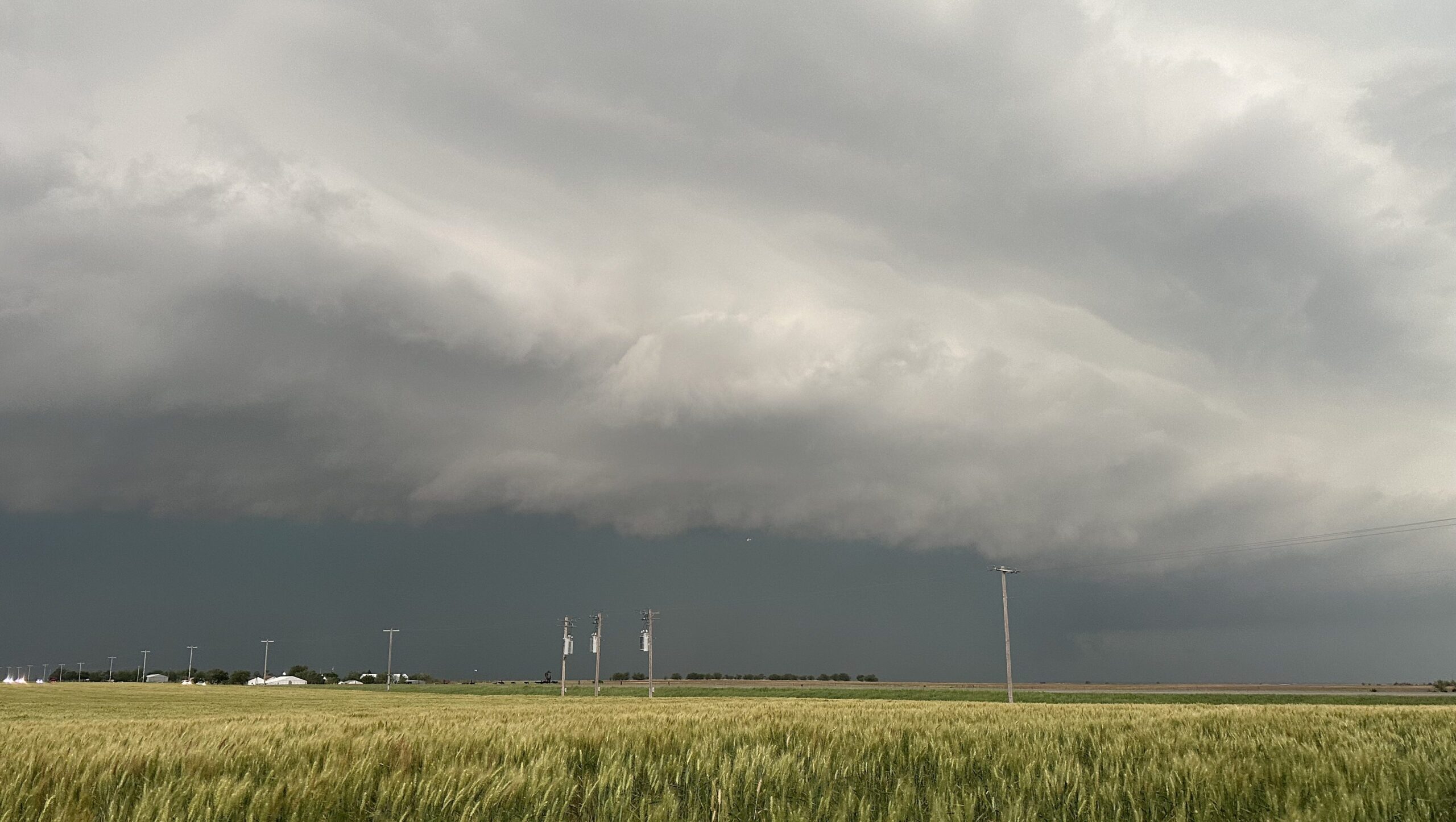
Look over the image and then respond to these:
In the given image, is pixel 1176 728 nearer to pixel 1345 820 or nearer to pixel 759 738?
pixel 759 738

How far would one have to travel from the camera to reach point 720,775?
594cm

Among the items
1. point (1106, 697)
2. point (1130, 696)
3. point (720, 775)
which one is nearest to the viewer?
point (720, 775)

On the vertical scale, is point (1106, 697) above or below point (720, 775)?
below

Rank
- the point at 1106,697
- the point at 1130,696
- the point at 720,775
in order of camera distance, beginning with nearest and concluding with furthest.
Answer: the point at 720,775 < the point at 1106,697 < the point at 1130,696

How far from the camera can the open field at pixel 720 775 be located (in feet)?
16.7

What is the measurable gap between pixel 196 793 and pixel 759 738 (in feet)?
18.0

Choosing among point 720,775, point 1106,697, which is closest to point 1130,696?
point 1106,697

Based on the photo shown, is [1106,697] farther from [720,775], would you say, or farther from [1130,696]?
[720,775]

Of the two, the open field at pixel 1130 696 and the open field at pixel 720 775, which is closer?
the open field at pixel 720 775

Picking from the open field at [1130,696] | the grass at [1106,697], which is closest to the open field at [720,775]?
the open field at [1130,696]

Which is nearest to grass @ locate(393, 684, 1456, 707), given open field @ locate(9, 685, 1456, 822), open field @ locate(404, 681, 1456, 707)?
open field @ locate(404, 681, 1456, 707)

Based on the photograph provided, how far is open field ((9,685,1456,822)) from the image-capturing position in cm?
510

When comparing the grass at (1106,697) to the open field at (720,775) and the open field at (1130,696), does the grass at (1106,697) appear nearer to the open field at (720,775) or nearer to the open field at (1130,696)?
the open field at (1130,696)

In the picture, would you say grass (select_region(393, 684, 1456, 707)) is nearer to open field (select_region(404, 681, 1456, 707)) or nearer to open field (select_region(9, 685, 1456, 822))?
open field (select_region(404, 681, 1456, 707))
